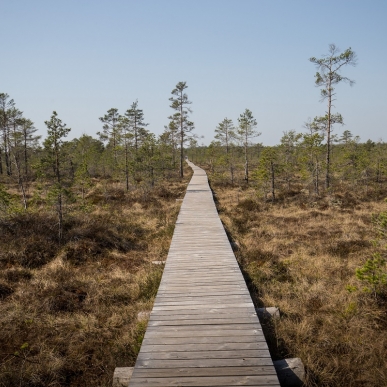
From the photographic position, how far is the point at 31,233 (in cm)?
911

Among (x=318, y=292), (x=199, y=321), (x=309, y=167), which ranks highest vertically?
(x=309, y=167)

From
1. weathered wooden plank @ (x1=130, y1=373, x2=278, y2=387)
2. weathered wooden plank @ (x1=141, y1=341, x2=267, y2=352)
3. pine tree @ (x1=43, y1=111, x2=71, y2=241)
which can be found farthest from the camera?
pine tree @ (x1=43, y1=111, x2=71, y2=241)

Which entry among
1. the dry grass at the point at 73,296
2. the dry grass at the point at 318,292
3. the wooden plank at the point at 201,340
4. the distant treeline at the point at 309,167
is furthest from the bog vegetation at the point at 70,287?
the distant treeline at the point at 309,167

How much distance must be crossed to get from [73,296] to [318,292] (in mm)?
5294

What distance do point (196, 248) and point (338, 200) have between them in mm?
13051

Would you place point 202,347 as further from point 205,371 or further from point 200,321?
point 200,321

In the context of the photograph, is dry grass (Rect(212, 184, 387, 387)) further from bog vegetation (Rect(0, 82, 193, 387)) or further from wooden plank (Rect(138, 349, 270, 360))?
bog vegetation (Rect(0, 82, 193, 387))

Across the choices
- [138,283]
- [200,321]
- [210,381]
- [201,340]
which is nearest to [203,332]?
[201,340]

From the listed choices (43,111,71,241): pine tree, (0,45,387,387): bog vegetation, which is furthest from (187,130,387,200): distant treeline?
(43,111,71,241): pine tree

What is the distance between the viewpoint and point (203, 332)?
13.5 feet

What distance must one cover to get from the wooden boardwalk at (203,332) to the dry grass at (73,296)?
0.54 m

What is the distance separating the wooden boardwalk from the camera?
3268 millimetres

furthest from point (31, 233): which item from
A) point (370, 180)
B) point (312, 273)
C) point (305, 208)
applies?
point (370, 180)

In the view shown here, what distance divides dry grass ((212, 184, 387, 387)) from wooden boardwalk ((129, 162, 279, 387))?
2.09 ft
